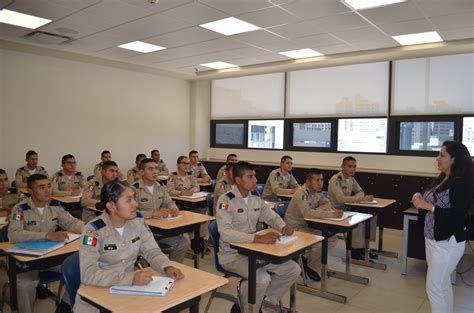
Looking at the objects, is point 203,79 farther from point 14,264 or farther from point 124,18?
point 14,264

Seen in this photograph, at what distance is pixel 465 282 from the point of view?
4.23 meters

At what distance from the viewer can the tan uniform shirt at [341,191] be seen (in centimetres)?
480

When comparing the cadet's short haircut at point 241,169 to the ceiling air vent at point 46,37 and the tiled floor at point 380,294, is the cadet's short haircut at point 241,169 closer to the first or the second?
the tiled floor at point 380,294

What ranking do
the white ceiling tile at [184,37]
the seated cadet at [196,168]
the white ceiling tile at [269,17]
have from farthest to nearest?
the seated cadet at [196,168], the white ceiling tile at [184,37], the white ceiling tile at [269,17]

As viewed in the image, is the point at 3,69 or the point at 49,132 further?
the point at 49,132

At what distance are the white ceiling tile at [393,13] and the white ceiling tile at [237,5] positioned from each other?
1.24m

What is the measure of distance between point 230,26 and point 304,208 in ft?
9.12

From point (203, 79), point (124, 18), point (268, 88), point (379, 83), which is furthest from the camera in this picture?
→ point (203, 79)

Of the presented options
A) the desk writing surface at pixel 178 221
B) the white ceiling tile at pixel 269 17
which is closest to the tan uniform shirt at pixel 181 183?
the desk writing surface at pixel 178 221

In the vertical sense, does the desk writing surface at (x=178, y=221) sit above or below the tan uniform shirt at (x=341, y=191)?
below

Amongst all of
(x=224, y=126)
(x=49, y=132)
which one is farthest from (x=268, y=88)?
(x=49, y=132)

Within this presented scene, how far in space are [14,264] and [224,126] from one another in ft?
23.7

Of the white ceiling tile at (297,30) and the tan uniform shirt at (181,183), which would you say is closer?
the white ceiling tile at (297,30)

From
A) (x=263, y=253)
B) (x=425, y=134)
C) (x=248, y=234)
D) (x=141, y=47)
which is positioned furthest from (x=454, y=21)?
(x=141, y=47)
